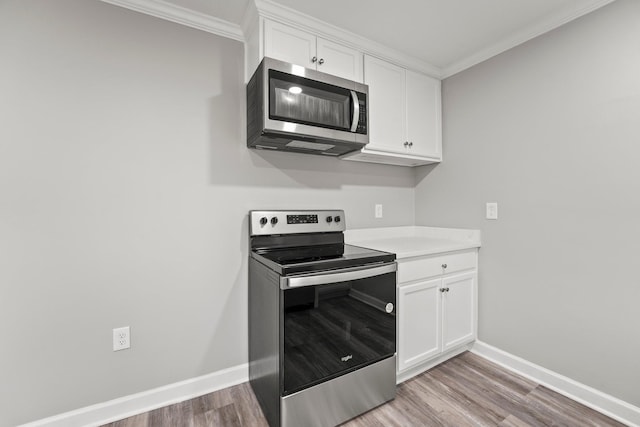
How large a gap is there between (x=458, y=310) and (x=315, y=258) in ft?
4.10

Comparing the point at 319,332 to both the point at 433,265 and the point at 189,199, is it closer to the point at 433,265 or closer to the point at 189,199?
the point at 433,265

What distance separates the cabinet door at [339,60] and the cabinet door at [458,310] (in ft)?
5.21

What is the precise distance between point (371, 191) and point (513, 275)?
1215 millimetres

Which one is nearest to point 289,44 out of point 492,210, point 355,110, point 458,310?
point 355,110

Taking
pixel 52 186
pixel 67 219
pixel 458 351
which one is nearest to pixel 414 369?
pixel 458 351

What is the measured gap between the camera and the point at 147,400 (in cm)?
160

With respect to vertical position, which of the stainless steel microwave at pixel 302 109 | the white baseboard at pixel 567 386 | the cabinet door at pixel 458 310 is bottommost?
the white baseboard at pixel 567 386

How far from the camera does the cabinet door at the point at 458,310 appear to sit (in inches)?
78.5

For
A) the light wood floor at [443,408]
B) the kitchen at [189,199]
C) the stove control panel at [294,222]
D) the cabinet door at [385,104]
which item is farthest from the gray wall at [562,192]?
the stove control panel at [294,222]

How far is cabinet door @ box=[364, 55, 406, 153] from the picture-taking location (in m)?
2.03

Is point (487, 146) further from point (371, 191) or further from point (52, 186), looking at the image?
point (52, 186)

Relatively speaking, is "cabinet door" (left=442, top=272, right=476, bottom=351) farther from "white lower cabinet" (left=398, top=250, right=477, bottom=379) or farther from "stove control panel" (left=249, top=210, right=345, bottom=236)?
"stove control panel" (left=249, top=210, right=345, bottom=236)

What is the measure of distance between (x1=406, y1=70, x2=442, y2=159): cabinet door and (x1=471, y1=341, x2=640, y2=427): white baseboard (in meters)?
1.61

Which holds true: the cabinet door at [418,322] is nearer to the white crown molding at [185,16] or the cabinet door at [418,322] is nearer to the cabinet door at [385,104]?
the cabinet door at [385,104]
